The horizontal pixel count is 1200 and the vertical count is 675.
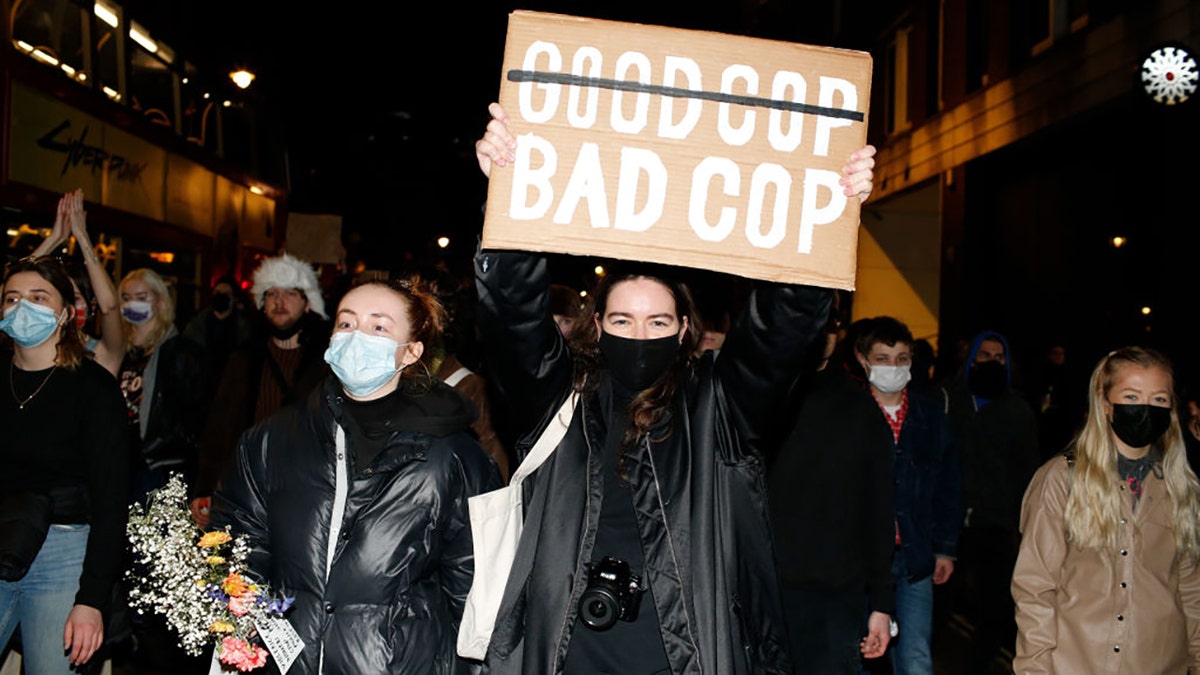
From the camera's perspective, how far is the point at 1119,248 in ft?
43.6

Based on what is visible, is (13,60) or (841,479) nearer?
(841,479)

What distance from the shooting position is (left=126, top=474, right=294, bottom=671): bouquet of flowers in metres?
3.06

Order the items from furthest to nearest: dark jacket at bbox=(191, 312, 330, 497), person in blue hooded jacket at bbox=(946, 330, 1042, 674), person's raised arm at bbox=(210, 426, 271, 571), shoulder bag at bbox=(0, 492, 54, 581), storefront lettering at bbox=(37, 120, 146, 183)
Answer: storefront lettering at bbox=(37, 120, 146, 183)
person in blue hooded jacket at bbox=(946, 330, 1042, 674)
dark jacket at bbox=(191, 312, 330, 497)
shoulder bag at bbox=(0, 492, 54, 581)
person's raised arm at bbox=(210, 426, 271, 571)

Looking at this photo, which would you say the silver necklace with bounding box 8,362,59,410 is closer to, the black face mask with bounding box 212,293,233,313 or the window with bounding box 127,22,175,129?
the black face mask with bounding box 212,293,233,313

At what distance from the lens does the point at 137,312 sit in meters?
6.92

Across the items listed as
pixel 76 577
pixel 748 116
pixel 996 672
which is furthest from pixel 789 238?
pixel 996 672

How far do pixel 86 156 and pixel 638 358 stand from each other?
1249cm

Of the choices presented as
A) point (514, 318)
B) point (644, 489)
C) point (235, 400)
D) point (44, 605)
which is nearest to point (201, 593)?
point (514, 318)

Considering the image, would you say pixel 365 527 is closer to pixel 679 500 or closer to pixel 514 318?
pixel 514 318

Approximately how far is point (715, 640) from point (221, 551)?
1.65 meters

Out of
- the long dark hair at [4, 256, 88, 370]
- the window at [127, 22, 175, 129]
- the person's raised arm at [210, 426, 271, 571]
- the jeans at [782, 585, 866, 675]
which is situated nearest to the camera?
the person's raised arm at [210, 426, 271, 571]

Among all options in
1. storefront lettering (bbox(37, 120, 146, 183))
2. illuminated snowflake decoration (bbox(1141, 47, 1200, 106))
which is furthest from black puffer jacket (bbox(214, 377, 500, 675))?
storefront lettering (bbox(37, 120, 146, 183))

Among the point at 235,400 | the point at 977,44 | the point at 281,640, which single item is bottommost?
the point at 281,640

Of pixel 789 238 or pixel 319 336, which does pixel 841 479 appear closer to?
pixel 789 238
